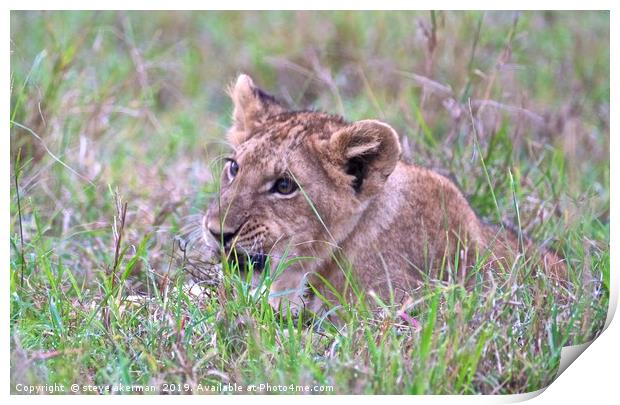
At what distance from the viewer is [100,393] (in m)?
4.20

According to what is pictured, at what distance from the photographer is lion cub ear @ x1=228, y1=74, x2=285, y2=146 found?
17.2ft

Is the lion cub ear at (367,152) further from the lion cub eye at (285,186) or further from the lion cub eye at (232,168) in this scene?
the lion cub eye at (232,168)

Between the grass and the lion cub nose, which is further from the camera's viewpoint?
the lion cub nose

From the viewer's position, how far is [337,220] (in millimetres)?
4758

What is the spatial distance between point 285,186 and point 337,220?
0.29 metres

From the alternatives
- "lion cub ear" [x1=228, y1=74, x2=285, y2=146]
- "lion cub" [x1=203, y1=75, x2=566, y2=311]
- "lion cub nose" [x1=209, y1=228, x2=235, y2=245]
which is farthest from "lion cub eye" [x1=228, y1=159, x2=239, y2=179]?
"lion cub nose" [x1=209, y1=228, x2=235, y2=245]

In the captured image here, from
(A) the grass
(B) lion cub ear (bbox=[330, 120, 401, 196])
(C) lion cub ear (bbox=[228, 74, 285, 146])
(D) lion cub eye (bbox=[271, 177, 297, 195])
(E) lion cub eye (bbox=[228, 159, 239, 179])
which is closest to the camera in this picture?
(A) the grass

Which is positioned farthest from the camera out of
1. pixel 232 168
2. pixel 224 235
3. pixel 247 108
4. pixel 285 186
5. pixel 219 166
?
pixel 219 166

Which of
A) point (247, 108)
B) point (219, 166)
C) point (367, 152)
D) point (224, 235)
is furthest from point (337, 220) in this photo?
point (219, 166)

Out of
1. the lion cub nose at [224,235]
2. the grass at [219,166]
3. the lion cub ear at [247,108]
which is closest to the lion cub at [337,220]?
the lion cub nose at [224,235]

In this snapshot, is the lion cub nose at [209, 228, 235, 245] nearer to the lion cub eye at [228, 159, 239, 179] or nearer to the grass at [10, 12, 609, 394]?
the grass at [10, 12, 609, 394]

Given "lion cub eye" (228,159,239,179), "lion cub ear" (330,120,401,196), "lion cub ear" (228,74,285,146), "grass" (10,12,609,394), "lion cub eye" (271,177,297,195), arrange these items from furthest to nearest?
"lion cub ear" (228,74,285,146)
"lion cub eye" (228,159,239,179)
"lion cub eye" (271,177,297,195)
"lion cub ear" (330,120,401,196)
"grass" (10,12,609,394)

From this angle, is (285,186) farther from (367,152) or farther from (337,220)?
(367,152)
